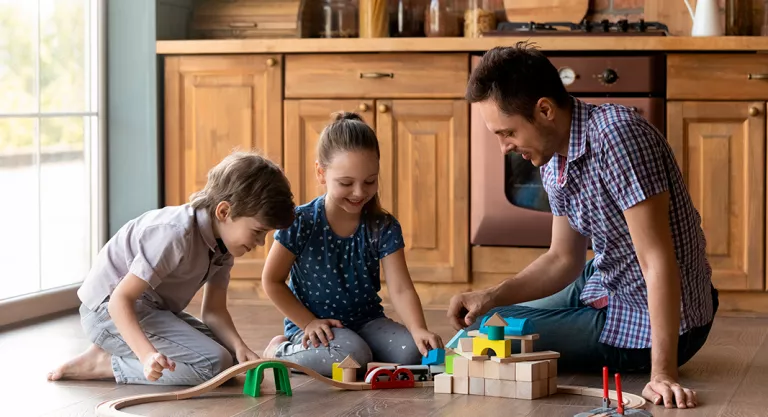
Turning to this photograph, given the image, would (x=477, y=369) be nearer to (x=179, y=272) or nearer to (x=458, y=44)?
(x=179, y=272)

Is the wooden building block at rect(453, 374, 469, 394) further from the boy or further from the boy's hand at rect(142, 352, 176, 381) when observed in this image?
the boy's hand at rect(142, 352, 176, 381)

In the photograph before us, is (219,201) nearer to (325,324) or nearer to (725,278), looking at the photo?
(325,324)

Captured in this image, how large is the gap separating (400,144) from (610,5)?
1.02 m

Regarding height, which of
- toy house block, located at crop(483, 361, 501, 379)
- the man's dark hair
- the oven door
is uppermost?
the man's dark hair

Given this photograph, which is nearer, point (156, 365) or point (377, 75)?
point (156, 365)

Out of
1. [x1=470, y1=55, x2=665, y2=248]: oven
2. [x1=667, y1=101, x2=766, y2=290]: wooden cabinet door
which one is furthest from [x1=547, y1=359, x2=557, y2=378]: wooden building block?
[x1=667, y1=101, x2=766, y2=290]: wooden cabinet door

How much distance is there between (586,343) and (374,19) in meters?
1.77

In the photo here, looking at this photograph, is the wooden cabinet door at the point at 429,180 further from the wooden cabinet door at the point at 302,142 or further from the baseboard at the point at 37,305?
the baseboard at the point at 37,305

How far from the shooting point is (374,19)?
12.9 feet

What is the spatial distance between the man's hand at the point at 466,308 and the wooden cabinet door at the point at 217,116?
1.43m

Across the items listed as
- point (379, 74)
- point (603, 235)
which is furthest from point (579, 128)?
point (379, 74)

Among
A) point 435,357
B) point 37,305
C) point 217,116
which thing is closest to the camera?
point 435,357

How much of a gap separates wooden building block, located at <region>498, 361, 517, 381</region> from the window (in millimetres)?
1736

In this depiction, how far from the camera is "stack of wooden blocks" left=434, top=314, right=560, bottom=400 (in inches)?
87.9
